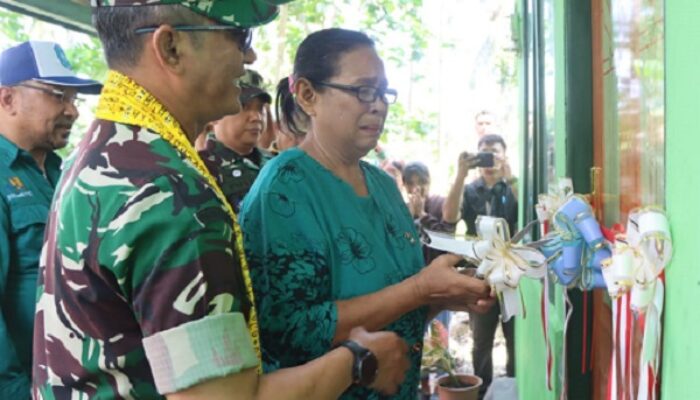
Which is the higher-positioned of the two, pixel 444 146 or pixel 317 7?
pixel 317 7

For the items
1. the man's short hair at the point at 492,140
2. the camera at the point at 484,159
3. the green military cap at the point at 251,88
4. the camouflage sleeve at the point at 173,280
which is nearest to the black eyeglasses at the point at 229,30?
the camouflage sleeve at the point at 173,280

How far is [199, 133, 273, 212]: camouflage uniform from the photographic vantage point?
9.80ft

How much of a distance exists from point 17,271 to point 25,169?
0.45 meters

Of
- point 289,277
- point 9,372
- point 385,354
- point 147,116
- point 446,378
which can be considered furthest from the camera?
point 446,378

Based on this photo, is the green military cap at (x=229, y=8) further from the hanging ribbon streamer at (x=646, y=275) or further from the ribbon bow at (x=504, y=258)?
the hanging ribbon streamer at (x=646, y=275)

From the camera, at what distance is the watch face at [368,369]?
1.14m

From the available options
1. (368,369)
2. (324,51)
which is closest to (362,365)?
(368,369)

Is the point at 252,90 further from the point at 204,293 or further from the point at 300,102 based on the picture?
the point at 204,293

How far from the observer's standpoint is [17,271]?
223 cm

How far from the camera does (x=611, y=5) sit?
1429mm

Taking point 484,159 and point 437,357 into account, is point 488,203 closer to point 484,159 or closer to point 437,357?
point 484,159

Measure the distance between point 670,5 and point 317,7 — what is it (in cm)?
797

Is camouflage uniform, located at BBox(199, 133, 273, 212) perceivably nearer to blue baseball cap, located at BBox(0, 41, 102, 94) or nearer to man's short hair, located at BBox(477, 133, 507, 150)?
blue baseball cap, located at BBox(0, 41, 102, 94)

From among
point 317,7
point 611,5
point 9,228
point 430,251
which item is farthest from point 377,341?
point 317,7
